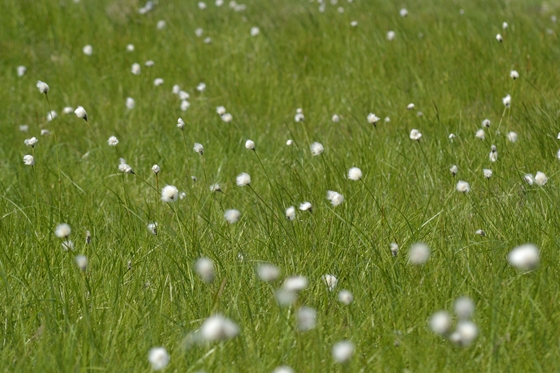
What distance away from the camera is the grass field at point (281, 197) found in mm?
2008

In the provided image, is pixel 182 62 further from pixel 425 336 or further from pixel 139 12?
pixel 425 336

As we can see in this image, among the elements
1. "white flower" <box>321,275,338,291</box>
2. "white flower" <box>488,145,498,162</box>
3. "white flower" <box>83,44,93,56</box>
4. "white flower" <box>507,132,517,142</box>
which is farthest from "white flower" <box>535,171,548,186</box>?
"white flower" <box>83,44,93,56</box>

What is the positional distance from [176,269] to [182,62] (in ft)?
11.7

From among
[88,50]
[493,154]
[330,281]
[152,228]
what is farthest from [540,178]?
[88,50]

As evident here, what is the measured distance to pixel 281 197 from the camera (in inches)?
114

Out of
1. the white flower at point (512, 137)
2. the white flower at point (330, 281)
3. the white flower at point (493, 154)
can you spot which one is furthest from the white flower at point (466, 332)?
the white flower at point (512, 137)

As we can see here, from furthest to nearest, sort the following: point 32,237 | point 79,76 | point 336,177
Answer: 1. point 79,76
2. point 336,177
3. point 32,237

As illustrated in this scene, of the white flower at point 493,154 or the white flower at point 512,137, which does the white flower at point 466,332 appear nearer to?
the white flower at point 493,154

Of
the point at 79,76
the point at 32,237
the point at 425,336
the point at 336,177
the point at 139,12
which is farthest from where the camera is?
the point at 139,12

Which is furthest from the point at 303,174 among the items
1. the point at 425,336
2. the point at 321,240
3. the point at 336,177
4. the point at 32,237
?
the point at 425,336

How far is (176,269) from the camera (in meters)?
2.56

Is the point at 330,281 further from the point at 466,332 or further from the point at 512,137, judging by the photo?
the point at 512,137

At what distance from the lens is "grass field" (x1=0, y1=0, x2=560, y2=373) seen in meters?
2.01

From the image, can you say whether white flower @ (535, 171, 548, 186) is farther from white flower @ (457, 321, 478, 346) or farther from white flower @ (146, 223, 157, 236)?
white flower @ (146, 223, 157, 236)
